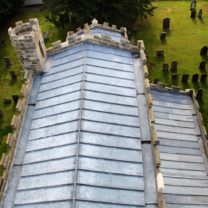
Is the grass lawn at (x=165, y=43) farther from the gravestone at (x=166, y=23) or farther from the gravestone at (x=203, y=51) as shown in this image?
the gravestone at (x=166, y=23)

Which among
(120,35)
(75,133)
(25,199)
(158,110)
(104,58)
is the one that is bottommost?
(25,199)

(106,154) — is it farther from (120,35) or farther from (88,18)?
(88,18)

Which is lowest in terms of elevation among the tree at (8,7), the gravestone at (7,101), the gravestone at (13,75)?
the gravestone at (7,101)

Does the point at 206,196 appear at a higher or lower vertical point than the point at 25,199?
higher

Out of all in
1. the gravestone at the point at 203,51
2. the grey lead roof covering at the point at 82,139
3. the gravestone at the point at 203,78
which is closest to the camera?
the grey lead roof covering at the point at 82,139

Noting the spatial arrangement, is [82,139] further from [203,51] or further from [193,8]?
[193,8]

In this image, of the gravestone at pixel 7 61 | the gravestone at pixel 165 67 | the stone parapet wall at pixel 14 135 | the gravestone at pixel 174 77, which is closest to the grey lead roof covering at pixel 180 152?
the gravestone at pixel 174 77

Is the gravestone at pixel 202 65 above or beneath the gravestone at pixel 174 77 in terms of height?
above

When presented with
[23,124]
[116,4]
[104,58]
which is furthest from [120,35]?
[23,124]
